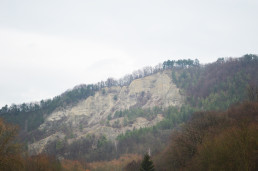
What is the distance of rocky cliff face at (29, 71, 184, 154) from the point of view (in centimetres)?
14038

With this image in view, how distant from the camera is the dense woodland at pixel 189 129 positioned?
29906mm

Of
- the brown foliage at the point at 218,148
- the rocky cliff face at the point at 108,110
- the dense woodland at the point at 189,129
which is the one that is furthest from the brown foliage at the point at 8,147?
the rocky cliff face at the point at 108,110

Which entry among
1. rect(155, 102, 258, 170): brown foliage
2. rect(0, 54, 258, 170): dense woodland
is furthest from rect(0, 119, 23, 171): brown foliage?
rect(155, 102, 258, 170): brown foliage

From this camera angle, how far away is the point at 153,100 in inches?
6732

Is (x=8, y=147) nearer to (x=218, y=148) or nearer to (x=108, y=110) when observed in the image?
(x=218, y=148)

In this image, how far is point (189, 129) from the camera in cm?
4856

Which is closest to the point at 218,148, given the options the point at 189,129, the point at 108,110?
the point at 189,129

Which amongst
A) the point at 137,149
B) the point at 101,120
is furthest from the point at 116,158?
the point at 101,120

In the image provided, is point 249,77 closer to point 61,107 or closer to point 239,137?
point 239,137

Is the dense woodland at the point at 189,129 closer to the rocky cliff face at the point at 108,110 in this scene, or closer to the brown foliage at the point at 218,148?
the brown foliage at the point at 218,148

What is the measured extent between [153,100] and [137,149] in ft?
222

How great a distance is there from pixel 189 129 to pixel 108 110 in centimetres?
13094

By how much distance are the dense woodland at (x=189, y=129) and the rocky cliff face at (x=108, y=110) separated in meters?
6.95

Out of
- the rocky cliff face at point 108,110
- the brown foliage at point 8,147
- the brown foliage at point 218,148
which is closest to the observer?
the brown foliage at point 218,148
